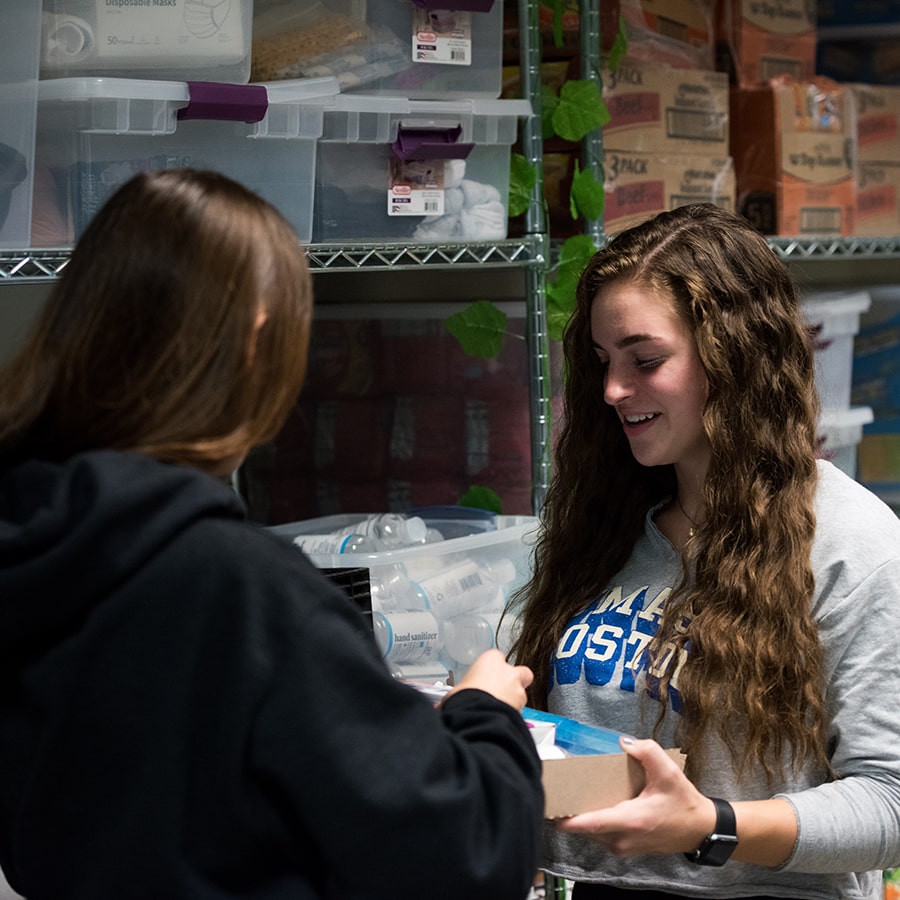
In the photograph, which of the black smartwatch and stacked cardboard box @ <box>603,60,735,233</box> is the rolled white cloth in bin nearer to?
stacked cardboard box @ <box>603,60,735,233</box>

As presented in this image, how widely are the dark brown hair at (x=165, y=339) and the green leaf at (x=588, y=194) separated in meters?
1.18

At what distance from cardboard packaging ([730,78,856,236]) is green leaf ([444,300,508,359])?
1.81 ft

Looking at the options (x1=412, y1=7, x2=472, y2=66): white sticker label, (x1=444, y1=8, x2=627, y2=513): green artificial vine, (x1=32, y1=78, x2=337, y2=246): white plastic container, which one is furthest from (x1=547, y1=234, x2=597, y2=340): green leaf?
(x1=32, y1=78, x2=337, y2=246): white plastic container

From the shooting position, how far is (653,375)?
1.31 m

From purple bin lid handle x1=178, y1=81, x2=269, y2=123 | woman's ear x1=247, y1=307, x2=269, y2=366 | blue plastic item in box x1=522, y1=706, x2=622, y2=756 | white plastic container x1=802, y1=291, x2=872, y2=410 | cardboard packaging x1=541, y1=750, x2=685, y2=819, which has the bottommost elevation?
cardboard packaging x1=541, y1=750, x2=685, y2=819

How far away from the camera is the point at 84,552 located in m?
0.71

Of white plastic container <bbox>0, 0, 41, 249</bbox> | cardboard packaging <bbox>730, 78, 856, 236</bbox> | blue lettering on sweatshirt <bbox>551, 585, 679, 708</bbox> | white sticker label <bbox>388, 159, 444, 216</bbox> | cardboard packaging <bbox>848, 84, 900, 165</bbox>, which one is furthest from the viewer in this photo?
cardboard packaging <bbox>848, 84, 900, 165</bbox>

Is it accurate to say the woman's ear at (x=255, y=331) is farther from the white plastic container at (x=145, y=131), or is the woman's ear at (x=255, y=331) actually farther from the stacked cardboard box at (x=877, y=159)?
the stacked cardboard box at (x=877, y=159)

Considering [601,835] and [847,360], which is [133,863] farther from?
[847,360]

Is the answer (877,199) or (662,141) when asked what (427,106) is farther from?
(877,199)

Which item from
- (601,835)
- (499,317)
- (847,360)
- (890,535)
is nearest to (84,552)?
(601,835)

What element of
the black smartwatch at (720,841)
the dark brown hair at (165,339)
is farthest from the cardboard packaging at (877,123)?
the dark brown hair at (165,339)

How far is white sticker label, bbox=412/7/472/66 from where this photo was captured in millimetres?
1768

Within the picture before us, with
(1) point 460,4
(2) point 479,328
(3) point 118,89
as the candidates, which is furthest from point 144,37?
(2) point 479,328
